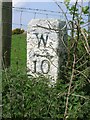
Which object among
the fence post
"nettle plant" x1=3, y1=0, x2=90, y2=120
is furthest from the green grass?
"nettle plant" x1=3, y1=0, x2=90, y2=120

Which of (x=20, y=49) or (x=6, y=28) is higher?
(x=6, y=28)

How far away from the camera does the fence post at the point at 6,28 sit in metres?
6.41

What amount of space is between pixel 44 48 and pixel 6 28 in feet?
1.89

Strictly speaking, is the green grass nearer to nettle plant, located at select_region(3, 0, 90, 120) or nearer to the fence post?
the fence post

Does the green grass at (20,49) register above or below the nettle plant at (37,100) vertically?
above

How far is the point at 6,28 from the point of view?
255 inches

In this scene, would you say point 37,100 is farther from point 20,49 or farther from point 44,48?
point 20,49

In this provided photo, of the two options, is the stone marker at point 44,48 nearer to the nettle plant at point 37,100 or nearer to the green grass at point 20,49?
the green grass at point 20,49

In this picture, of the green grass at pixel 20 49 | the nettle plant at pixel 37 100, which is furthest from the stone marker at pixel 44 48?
the nettle plant at pixel 37 100

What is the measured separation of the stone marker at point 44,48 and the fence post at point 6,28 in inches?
10.7

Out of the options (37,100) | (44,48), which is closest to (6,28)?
(44,48)

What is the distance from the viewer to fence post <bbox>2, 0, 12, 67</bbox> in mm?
6406

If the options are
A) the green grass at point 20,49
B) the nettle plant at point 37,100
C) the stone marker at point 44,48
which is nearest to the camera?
the nettle plant at point 37,100

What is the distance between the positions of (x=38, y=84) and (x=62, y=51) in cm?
116
